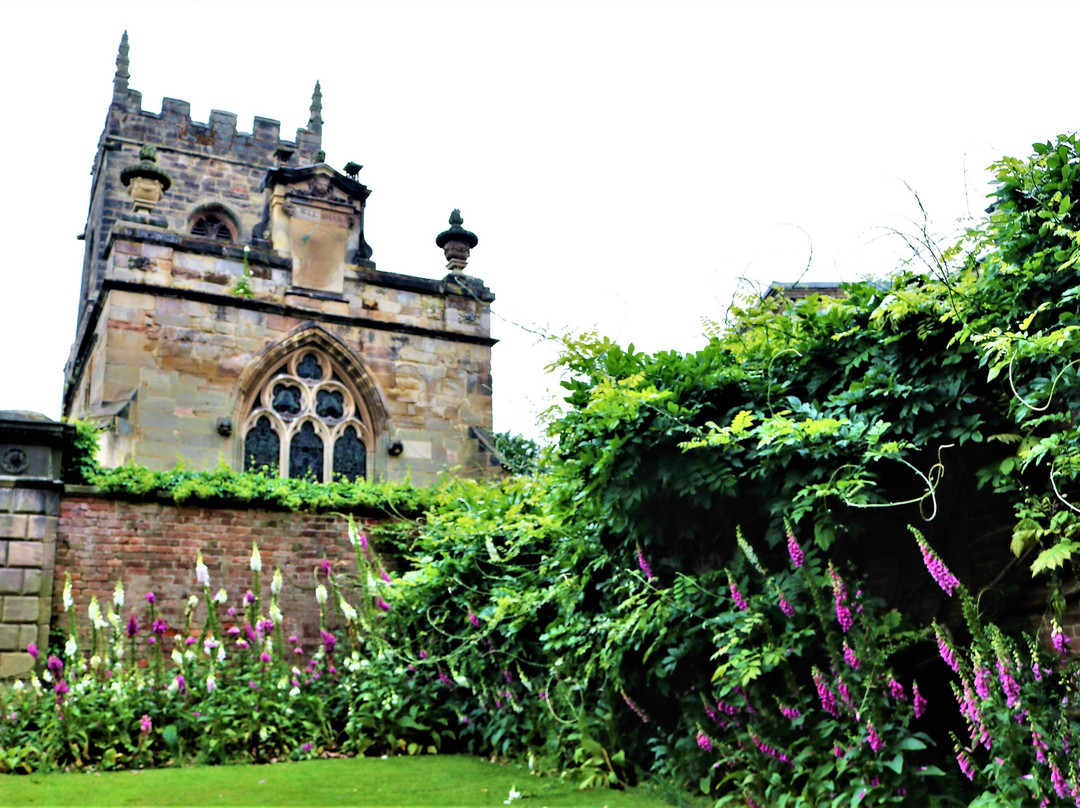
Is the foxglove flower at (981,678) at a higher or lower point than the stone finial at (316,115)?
lower

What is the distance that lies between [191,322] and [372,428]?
3271mm

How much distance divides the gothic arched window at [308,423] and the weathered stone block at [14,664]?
6.68m

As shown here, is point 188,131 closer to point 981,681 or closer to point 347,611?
point 347,611

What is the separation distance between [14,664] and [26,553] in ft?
3.37

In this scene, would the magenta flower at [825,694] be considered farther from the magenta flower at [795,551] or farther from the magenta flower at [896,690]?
the magenta flower at [795,551]

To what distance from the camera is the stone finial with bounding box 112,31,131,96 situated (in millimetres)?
26828

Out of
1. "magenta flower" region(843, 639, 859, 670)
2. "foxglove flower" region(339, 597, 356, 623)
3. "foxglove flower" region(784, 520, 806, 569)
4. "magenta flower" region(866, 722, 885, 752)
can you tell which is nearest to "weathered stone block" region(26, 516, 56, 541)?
"foxglove flower" region(339, 597, 356, 623)

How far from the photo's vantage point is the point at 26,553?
953 cm

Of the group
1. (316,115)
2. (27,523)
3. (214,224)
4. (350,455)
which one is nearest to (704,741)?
(27,523)

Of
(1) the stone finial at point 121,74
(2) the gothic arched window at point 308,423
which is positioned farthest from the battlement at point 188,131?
(2) the gothic arched window at point 308,423

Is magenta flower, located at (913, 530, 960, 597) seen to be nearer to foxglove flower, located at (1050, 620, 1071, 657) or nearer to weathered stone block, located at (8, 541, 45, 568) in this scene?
foxglove flower, located at (1050, 620, 1071, 657)

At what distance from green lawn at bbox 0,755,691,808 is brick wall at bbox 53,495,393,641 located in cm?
298

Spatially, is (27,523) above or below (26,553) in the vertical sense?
above

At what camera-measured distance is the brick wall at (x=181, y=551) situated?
9.98m
